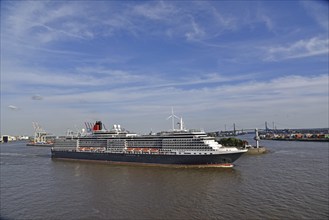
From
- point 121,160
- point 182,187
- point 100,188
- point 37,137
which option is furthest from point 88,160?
point 37,137

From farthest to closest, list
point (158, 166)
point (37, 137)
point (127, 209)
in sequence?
point (37, 137)
point (158, 166)
point (127, 209)

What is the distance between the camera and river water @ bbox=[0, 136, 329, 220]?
38.2 feet

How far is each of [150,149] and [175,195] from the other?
1385 cm

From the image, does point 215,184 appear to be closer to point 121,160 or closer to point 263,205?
point 263,205

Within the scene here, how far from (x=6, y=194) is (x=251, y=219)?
12.9 meters

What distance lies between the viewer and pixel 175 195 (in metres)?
14.7

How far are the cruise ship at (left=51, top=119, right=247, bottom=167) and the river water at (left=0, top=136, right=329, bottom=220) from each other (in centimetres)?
249

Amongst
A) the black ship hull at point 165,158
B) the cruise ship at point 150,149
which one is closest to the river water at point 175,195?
the black ship hull at point 165,158

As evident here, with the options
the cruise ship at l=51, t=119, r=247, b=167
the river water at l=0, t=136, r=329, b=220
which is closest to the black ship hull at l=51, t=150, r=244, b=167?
the cruise ship at l=51, t=119, r=247, b=167

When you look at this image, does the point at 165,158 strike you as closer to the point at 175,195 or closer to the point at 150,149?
the point at 150,149

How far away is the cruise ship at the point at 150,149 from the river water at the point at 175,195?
2491mm

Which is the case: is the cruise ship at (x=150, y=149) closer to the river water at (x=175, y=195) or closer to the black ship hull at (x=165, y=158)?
the black ship hull at (x=165, y=158)

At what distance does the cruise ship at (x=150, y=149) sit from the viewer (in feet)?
79.3

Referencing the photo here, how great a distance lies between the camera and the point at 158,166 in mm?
26109
